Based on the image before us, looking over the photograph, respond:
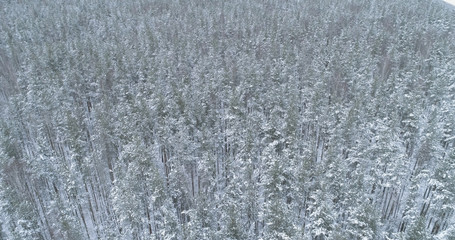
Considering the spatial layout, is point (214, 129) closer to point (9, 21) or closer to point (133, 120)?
point (133, 120)

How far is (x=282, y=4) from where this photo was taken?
122500 millimetres

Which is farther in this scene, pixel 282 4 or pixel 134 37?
pixel 282 4

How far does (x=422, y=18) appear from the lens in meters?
99.4

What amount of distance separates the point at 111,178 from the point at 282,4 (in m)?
100

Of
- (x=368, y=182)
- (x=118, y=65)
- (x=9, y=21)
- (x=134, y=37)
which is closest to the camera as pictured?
(x=368, y=182)

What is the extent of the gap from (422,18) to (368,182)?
88.8 metres

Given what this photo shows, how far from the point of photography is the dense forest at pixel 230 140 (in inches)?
1314

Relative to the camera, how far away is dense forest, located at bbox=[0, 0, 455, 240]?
1314 inches

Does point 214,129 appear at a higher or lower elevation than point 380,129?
lower

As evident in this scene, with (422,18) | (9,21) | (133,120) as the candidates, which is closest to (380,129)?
(133,120)

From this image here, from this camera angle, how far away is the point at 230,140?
46.5 m

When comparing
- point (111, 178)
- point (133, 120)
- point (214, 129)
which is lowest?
point (111, 178)

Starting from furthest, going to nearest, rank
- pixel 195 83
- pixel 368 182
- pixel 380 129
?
pixel 195 83 < pixel 380 129 < pixel 368 182

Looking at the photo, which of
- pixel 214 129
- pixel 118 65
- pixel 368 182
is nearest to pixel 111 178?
pixel 214 129
